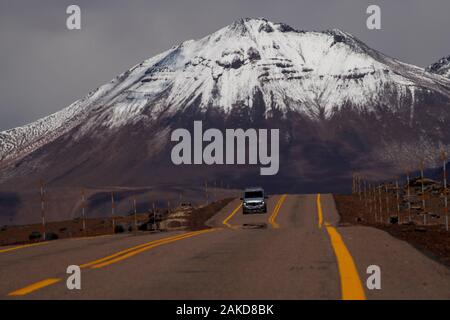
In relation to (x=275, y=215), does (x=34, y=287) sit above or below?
above

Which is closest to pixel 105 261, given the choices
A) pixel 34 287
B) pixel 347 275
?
pixel 34 287

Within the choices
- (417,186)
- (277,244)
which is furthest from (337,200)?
(277,244)

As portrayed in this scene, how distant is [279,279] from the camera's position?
39.4 feet

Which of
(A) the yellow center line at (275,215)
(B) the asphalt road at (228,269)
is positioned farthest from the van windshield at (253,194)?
(B) the asphalt road at (228,269)

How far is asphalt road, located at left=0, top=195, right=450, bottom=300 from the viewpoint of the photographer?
1083cm

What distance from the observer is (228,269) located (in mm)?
13453

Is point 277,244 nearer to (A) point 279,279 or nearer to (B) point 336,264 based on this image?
(B) point 336,264

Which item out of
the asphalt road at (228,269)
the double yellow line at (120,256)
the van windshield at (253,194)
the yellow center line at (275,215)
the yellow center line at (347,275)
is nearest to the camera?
the yellow center line at (347,275)

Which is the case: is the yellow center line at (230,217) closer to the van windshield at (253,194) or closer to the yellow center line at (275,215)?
the van windshield at (253,194)

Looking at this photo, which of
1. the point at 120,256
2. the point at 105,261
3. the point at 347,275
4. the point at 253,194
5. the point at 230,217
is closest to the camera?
the point at 347,275

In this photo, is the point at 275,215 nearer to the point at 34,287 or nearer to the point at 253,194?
the point at 253,194

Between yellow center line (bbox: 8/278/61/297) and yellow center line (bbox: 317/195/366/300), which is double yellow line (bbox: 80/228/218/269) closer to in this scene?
yellow center line (bbox: 8/278/61/297)

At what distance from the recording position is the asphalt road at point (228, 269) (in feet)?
35.5
